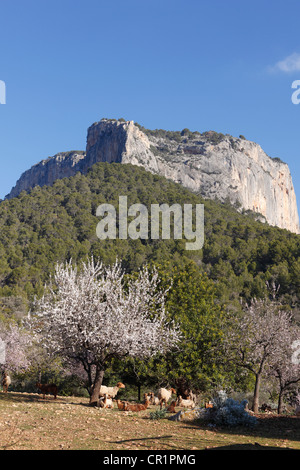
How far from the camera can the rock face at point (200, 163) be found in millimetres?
126750

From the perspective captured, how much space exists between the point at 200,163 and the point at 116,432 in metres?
133

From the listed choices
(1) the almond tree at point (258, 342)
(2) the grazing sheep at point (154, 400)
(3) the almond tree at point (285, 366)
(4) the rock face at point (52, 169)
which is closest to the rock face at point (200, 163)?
(4) the rock face at point (52, 169)

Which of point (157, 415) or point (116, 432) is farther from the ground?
point (116, 432)

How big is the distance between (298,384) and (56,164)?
156 meters

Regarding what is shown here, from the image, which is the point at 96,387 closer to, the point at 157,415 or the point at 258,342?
the point at 157,415

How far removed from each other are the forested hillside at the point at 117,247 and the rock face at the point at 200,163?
3537cm

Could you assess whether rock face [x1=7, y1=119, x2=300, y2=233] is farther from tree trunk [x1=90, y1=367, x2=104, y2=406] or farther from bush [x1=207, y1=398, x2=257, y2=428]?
bush [x1=207, y1=398, x2=257, y2=428]

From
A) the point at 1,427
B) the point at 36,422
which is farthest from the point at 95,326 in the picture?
the point at 1,427

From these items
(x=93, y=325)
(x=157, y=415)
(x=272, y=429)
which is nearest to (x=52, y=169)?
(x=93, y=325)

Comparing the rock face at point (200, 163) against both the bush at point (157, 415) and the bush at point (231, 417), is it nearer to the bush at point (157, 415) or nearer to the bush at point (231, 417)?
the bush at point (157, 415)

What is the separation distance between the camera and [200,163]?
13912 cm

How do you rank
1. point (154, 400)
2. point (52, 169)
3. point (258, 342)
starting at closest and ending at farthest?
1. point (154, 400)
2. point (258, 342)
3. point (52, 169)

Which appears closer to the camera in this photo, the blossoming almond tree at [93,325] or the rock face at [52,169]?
the blossoming almond tree at [93,325]

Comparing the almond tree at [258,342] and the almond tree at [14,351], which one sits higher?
the almond tree at [258,342]
